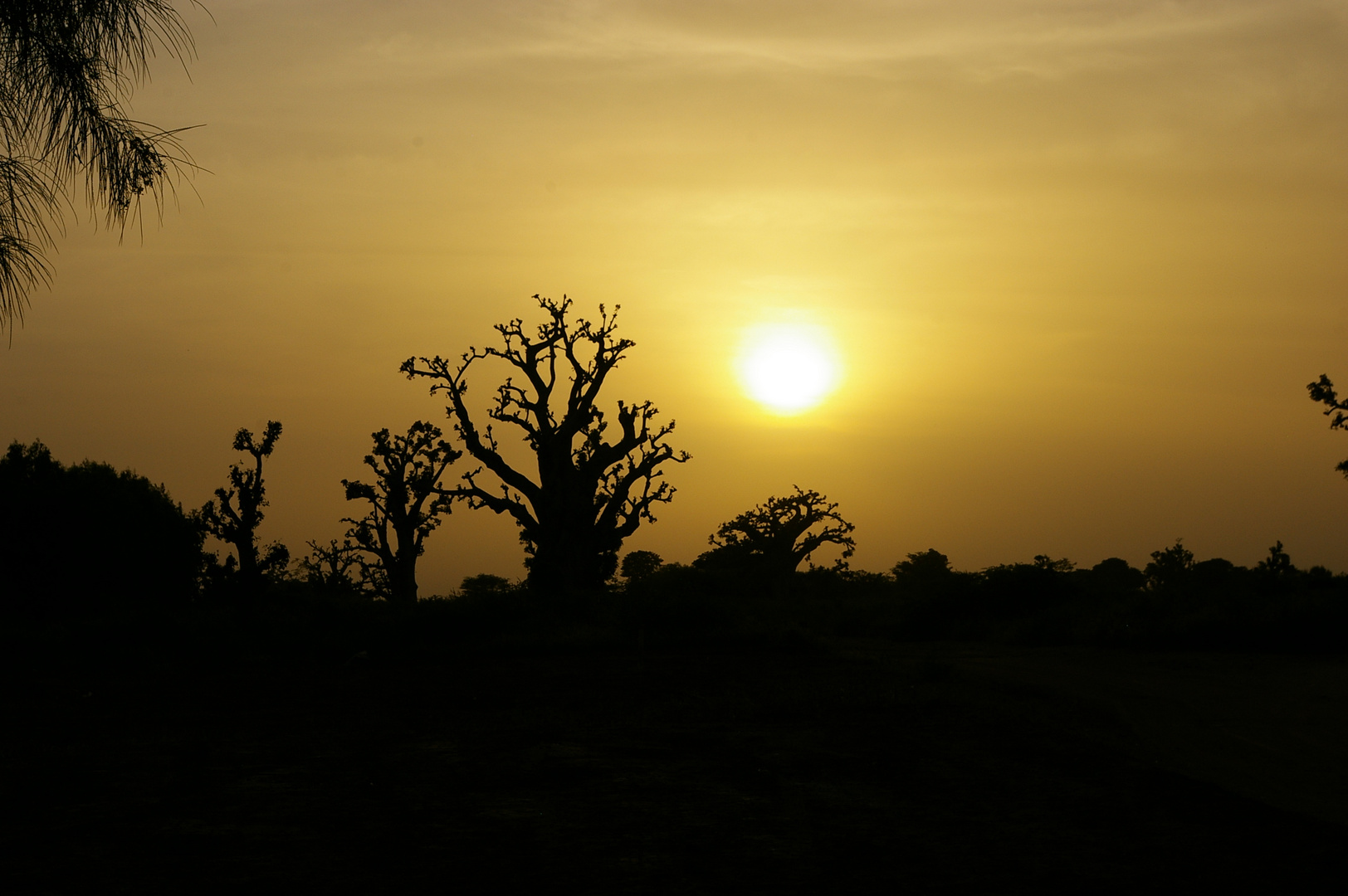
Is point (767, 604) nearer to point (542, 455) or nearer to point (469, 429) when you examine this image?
point (542, 455)

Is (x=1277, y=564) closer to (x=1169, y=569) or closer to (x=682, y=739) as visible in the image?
(x=1169, y=569)

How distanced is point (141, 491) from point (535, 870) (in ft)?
133

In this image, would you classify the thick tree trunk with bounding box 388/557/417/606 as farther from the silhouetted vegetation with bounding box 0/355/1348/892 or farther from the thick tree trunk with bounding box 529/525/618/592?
the silhouetted vegetation with bounding box 0/355/1348/892

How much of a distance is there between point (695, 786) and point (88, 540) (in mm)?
34774

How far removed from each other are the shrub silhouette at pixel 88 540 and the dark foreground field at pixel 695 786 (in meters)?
23.2

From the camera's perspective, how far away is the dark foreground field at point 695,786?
605 cm

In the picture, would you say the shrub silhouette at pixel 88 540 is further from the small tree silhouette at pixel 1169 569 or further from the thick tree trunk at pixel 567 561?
the small tree silhouette at pixel 1169 569

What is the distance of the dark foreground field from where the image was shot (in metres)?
6.05

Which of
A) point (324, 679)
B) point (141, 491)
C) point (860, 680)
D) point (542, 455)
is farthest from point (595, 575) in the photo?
point (860, 680)

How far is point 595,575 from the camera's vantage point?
3728 centimetres

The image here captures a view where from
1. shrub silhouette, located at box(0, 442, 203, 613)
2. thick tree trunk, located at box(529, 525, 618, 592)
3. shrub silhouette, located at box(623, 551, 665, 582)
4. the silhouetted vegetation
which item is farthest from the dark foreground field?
shrub silhouette, located at box(623, 551, 665, 582)

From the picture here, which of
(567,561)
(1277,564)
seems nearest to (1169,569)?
(1277,564)

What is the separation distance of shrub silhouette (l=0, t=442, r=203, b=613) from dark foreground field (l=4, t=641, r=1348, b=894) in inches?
914

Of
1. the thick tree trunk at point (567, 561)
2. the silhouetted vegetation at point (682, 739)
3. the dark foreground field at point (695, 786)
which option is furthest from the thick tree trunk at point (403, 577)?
the dark foreground field at point (695, 786)
